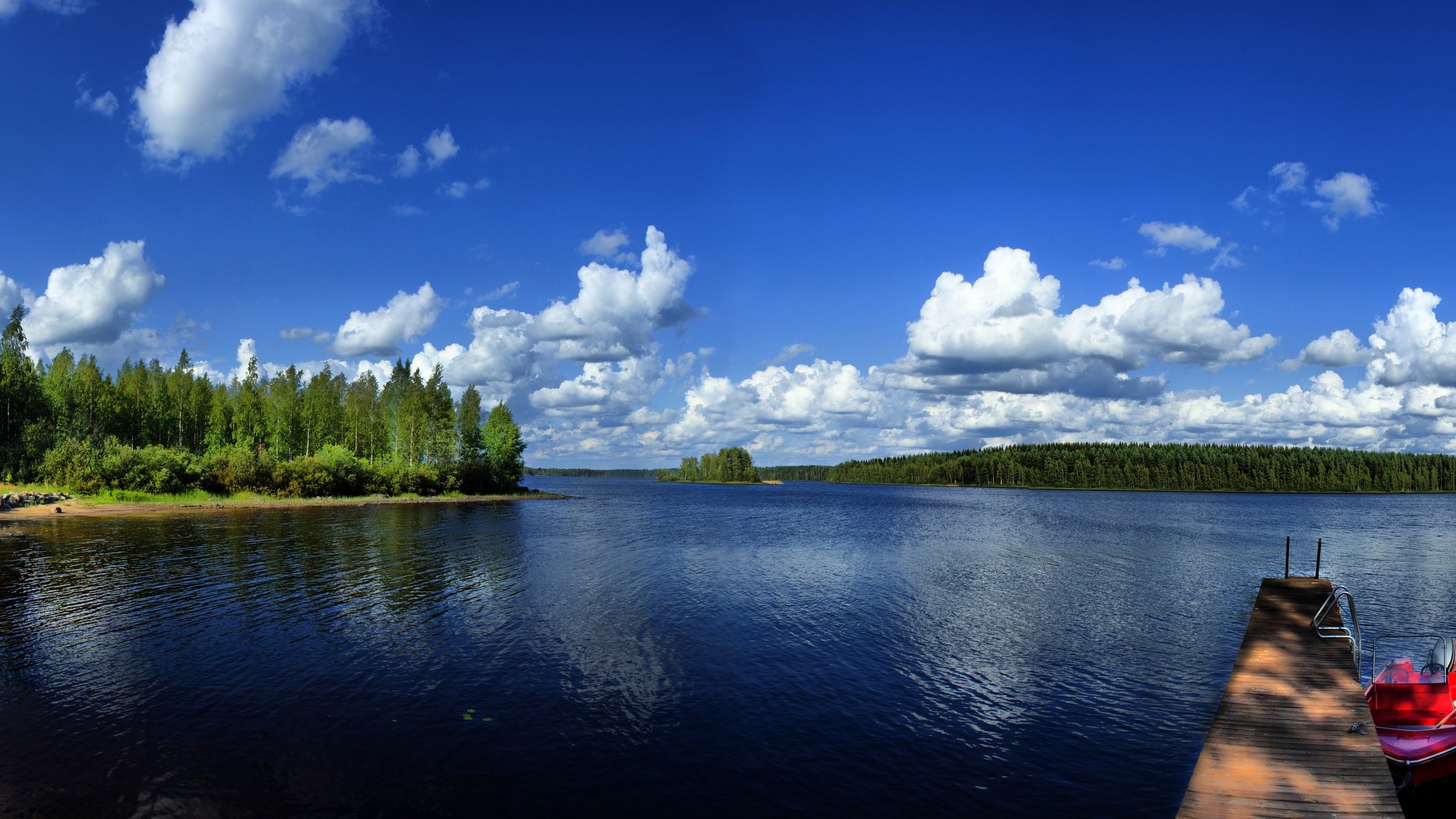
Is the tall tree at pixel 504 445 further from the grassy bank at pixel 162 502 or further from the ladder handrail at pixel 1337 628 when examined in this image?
the ladder handrail at pixel 1337 628

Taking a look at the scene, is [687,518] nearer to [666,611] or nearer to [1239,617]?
[666,611]

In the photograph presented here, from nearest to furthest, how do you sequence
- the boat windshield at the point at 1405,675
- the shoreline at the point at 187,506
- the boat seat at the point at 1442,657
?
the boat windshield at the point at 1405,675
the boat seat at the point at 1442,657
the shoreline at the point at 187,506

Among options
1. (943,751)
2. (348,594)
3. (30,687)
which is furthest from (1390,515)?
(30,687)

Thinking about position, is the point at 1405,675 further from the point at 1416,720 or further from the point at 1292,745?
the point at 1292,745

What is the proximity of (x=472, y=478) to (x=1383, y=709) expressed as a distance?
13951 cm

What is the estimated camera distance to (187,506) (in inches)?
3462

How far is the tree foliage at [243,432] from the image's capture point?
89312mm

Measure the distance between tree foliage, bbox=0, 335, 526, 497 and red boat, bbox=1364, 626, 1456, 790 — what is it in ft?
380

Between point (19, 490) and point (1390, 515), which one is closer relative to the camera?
point (19, 490)

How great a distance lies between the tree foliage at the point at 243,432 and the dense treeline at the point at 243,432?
19 centimetres

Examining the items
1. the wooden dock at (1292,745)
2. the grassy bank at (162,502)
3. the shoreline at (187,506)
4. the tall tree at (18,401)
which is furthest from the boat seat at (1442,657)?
the tall tree at (18,401)

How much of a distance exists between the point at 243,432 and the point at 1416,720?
145 metres

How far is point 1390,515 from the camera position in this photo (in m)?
125

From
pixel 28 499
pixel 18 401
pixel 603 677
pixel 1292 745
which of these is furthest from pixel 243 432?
pixel 1292 745
